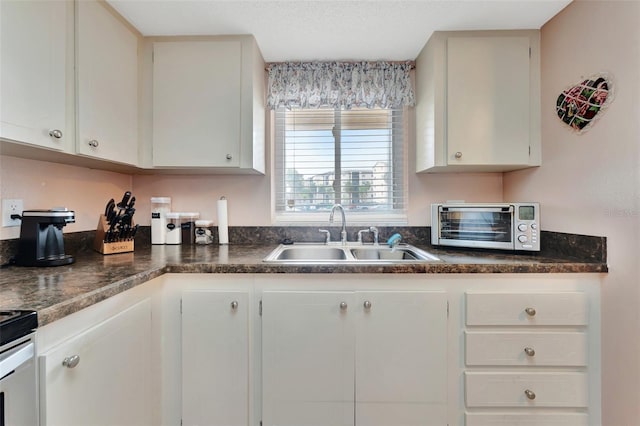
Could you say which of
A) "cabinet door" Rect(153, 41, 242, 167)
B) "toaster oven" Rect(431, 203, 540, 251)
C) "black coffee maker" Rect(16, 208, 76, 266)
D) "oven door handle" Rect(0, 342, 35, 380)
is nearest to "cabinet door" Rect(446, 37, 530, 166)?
"toaster oven" Rect(431, 203, 540, 251)

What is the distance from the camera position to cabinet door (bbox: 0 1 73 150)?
0.95m

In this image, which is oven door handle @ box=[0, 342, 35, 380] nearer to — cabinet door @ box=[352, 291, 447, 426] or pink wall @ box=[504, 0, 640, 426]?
cabinet door @ box=[352, 291, 447, 426]

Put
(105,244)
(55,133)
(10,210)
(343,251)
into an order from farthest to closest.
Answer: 1. (343,251)
2. (105,244)
3. (10,210)
4. (55,133)

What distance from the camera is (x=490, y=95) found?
5.22ft

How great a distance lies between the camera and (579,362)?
1257 mm

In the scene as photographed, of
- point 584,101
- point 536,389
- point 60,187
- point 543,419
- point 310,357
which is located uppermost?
point 584,101

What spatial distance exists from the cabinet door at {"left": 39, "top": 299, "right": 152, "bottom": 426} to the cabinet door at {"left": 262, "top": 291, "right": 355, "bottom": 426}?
506 mm

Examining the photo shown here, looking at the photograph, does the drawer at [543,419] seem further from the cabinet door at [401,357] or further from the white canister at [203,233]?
the white canister at [203,233]

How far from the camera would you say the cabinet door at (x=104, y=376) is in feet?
2.62

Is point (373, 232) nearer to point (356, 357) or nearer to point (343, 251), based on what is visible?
point (343, 251)

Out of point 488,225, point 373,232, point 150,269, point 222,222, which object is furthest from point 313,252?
point 488,225

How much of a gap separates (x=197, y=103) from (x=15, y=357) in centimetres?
139

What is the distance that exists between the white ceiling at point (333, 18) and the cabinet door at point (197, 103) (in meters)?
0.11

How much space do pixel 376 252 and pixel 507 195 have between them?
0.99 m
